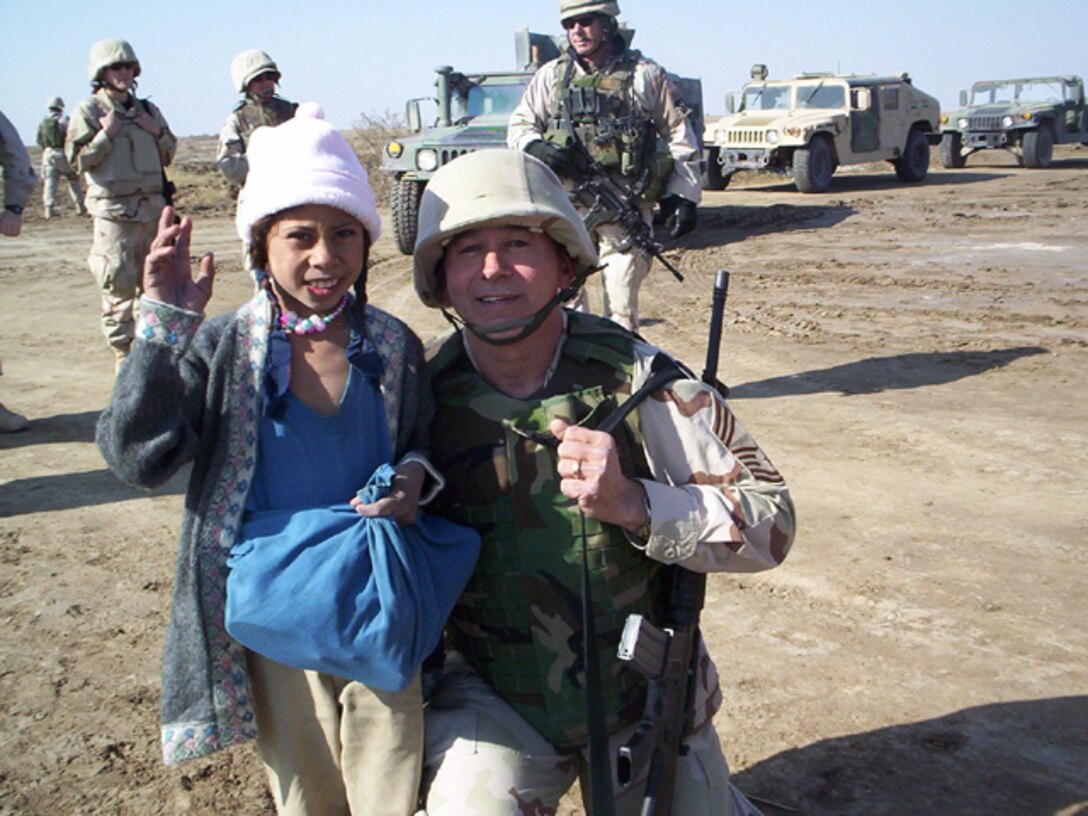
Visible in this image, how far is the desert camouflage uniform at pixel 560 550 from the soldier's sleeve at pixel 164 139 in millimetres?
5188

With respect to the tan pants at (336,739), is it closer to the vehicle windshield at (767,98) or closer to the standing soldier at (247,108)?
the standing soldier at (247,108)

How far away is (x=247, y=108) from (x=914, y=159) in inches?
552

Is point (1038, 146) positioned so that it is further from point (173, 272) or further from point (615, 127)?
point (173, 272)

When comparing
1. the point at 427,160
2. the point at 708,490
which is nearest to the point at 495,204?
the point at 708,490

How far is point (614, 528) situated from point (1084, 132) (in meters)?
21.4

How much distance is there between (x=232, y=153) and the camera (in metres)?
6.60

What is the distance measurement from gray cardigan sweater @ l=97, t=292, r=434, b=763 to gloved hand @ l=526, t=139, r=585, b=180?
3.98 metres

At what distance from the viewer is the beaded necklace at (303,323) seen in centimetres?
192

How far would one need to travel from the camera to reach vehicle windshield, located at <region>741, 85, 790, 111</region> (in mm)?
17703

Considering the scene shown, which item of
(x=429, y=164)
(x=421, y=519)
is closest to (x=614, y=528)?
(x=421, y=519)

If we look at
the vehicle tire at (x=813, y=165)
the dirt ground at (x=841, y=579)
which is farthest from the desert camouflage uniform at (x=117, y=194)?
the vehicle tire at (x=813, y=165)

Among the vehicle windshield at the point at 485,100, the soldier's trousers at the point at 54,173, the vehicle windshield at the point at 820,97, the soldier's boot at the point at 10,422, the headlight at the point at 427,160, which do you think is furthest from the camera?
the vehicle windshield at the point at 820,97

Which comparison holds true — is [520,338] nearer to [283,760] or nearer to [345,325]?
[345,325]

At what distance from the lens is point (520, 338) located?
2039mm
